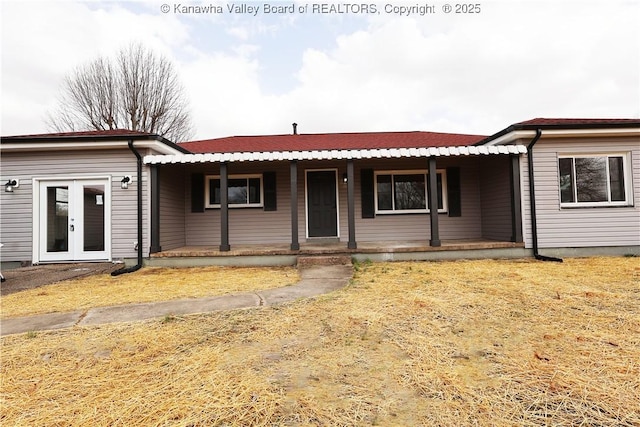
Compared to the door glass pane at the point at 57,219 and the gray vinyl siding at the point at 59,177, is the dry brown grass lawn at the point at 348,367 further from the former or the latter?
the door glass pane at the point at 57,219

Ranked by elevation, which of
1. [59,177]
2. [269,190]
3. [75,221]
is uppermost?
[59,177]

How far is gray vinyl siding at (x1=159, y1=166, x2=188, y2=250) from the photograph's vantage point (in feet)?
24.1

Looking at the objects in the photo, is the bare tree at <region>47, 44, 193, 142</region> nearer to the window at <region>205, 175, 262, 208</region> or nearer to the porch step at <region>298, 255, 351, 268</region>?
the window at <region>205, 175, 262, 208</region>

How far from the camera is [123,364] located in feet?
7.05

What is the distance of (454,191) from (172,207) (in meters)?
7.25

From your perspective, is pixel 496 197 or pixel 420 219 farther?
pixel 420 219

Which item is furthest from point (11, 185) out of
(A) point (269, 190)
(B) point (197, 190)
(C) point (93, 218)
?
(A) point (269, 190)

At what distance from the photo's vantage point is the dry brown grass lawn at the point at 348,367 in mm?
1563

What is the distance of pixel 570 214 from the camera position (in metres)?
6.96

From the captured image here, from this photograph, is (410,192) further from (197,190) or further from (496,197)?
(197,190)

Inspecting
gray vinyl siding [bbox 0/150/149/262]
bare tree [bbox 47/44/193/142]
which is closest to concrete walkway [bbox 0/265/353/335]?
gray vinyl siding [bbox 0/150/149/262]

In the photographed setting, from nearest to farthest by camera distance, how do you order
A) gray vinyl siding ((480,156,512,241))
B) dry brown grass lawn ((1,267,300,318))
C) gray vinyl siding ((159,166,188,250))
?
dry brown grass lawn ((1,267,300,318)) < gray vinyl siding ((159,166,188,250)) < gray vinyl siding ((480,156,512,241))

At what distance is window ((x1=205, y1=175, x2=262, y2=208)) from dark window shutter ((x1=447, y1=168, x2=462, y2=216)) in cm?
508

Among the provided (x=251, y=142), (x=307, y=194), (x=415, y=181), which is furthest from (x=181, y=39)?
(x=415, y=181)
